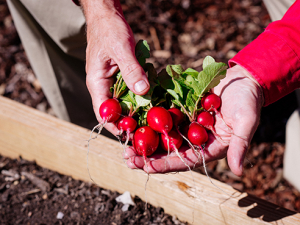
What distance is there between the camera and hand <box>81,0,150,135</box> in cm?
142

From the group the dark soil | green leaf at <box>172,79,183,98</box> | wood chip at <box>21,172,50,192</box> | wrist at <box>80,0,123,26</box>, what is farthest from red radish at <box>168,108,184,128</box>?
wood chip at <box>21,172,50,192</box>

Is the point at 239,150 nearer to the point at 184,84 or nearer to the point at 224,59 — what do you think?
the point at 184,84

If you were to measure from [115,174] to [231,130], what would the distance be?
86 centimetres

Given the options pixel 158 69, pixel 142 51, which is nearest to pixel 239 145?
pixel 142 51

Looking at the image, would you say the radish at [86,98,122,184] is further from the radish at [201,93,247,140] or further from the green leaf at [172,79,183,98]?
the radish at [201,93,247,140]

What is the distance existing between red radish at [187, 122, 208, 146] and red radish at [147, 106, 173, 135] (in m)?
0.12

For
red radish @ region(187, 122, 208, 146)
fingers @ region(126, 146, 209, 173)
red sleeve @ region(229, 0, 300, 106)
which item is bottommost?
fingers @ region(126, 146, 209, 173)

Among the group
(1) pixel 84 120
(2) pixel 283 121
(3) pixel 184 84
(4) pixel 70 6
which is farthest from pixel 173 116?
(2) pixel 283 121

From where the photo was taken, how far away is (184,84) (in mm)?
1596

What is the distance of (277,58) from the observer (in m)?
1.51

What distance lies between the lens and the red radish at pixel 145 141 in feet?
4.53

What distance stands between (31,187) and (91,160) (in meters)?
0.63

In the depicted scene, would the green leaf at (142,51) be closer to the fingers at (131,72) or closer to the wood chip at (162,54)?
the fingers at (131,72)

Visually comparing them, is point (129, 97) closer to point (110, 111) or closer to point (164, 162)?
point (110, 111)
